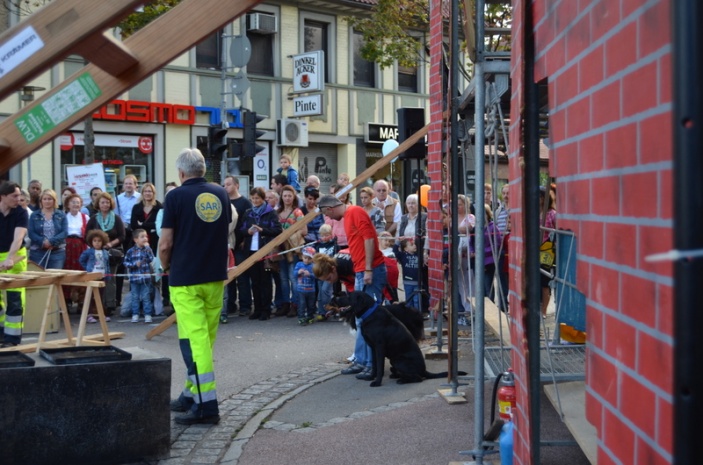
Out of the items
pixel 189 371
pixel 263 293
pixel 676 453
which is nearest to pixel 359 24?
pixel 263 293

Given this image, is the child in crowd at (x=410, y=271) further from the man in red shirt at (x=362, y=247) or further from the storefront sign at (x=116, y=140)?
the storefront sign at (x=116, y=140)

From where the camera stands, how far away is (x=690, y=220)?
0.94m

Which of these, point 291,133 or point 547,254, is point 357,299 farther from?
point 291,133

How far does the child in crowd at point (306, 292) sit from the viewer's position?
12.8m

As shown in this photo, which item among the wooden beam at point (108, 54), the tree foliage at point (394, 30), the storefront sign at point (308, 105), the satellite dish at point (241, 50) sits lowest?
the wooden beam at point (108, 54)

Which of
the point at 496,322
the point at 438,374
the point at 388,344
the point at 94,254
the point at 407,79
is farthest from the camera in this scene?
the point at 407,79

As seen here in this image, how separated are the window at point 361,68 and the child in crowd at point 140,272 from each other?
1966cm

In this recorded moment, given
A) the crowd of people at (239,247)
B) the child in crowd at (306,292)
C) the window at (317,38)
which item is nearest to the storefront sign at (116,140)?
the window at (317,38)

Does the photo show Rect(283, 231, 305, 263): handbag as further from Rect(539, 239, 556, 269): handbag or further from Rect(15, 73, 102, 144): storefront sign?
Rect(15, 73, 102, 144): storefront sign

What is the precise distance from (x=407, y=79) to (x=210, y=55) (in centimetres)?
891

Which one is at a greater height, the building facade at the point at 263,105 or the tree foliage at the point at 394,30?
the tree foliage at the point at 394,30

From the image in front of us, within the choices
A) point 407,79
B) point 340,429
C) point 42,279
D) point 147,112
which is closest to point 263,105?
point 147,112

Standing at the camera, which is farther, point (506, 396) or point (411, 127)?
point (411, 127)

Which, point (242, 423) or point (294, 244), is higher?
point (294, 244)
